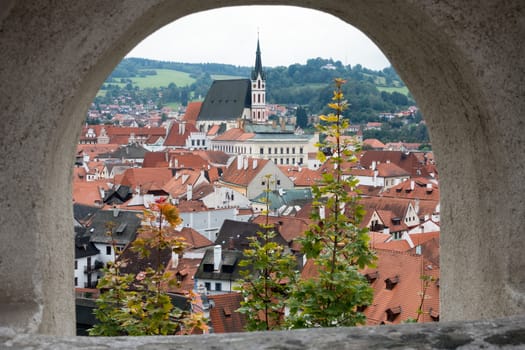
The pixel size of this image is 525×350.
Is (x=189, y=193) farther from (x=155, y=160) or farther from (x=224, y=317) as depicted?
(x=224, y=317)

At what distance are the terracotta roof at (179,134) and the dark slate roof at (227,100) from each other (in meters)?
5.32

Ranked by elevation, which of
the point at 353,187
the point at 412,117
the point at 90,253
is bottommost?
the point at 90,253

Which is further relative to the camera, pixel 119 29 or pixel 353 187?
pixel 353 187

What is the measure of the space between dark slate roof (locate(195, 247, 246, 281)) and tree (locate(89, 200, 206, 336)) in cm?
1834

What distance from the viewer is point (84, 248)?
93.2 ft

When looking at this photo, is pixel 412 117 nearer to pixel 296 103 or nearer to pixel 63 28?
pixel 296 103

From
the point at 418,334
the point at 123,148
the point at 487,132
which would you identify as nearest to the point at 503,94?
the point at 487,132

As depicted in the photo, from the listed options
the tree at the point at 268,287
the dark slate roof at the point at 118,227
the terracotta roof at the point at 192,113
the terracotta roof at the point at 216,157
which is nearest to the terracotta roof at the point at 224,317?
the tree at the point at 268,287

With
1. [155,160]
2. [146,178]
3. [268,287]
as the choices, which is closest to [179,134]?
[155,160]

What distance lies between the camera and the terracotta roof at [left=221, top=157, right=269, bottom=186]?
5041 centimetres

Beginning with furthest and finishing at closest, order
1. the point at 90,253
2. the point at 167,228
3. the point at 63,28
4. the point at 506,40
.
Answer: the point at 90,253 < the point at 167,228 < the point at 506,40 < the point at 63,28

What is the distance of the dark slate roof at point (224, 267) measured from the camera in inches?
859

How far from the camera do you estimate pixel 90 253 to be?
94.8 ft

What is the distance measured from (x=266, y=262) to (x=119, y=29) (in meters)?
1.64
